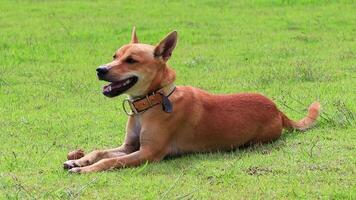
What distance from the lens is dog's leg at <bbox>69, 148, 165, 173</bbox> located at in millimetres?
6941

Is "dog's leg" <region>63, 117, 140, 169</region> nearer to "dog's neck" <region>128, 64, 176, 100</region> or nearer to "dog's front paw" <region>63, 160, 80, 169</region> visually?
"dog's front paw" <region>63, 160, 80, 169</region>

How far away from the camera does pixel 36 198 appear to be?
5.86 metres

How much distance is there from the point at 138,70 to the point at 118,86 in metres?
0.25

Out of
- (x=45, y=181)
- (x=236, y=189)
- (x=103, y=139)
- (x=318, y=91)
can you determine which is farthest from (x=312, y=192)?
(x=318, y=91)

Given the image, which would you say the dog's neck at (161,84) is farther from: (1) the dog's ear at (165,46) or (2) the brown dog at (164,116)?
(1) the dog's ear at (165,46)

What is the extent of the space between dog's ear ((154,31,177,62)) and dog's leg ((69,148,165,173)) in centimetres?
95

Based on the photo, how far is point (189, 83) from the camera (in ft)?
39.8

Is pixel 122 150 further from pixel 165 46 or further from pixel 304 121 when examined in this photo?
pixel 304 121

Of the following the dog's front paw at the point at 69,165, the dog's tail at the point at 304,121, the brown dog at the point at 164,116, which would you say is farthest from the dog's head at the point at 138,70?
the dog's tail at the point at 304,121

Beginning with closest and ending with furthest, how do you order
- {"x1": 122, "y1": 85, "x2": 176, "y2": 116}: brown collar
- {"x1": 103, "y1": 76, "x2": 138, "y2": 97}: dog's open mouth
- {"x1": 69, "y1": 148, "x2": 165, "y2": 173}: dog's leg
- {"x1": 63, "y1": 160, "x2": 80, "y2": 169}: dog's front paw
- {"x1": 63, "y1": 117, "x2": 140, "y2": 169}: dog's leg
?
{"x1": 69, "y1": 148, "x2": 165, "y2": 173}: dog's leg → {"x1": 63, "y1": 160, "x2": 80, "y2": 169}: dog's front paw → {"x1": 63, "y1": 117, "x2": 140, "y2": 169}: dog's leg → {"x1": 103, "y1": 76, "x2": 138, "y2": 97}: dog's open mouth → {"x1": 122, "y1": 85, "x2": 176, "y2": 116}: brown collar

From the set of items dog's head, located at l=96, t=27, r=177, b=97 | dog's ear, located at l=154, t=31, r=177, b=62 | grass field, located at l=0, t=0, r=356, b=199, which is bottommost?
grass field, located at l=0, t=0, r=356, b=199

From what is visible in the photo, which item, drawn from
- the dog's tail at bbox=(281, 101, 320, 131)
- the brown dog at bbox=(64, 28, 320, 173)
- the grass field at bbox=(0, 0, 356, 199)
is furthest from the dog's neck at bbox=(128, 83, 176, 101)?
the dog's tail at bbox=(281, 101, 320, 131)

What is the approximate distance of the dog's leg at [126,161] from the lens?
6.94 m

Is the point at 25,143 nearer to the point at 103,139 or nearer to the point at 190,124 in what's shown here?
the point at 103,139
